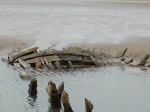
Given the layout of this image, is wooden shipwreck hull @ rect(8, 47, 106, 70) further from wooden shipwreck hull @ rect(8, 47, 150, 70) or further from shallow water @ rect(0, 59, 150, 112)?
shallow water @ rect(0, 59, 150, 112)

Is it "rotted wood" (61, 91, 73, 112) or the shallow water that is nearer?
"rotted wood" (61, 91, 73, 112)

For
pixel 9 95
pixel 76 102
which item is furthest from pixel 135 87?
pixel 9 95

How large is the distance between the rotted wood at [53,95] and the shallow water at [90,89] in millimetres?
378

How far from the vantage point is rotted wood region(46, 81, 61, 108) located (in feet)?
44.7

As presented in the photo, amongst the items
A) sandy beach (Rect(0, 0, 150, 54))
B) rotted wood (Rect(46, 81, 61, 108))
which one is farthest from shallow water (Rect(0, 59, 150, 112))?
sandy beach (Rect(0, 0, 150, 54))

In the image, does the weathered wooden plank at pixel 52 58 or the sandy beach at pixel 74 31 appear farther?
the sandy beach at pixel 74 31

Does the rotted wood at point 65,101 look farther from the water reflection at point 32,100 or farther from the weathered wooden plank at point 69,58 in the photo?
the weathered wooden plank at point 69,58

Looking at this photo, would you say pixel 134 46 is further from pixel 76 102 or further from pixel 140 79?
pixel 76 102

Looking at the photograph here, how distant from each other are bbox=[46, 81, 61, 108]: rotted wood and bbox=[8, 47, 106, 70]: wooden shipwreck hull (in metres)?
6.55

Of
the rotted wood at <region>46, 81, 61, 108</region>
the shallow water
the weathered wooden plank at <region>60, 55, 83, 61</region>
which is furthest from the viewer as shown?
the weathered wooden plank at <region>60, 55, 83, 61</region>

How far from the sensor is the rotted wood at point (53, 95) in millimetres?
13617

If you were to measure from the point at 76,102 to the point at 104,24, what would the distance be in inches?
950

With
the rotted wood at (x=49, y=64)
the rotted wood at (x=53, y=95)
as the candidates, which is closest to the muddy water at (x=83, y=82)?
the rotted wood at (x=53, y=95)

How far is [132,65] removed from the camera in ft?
73.4
